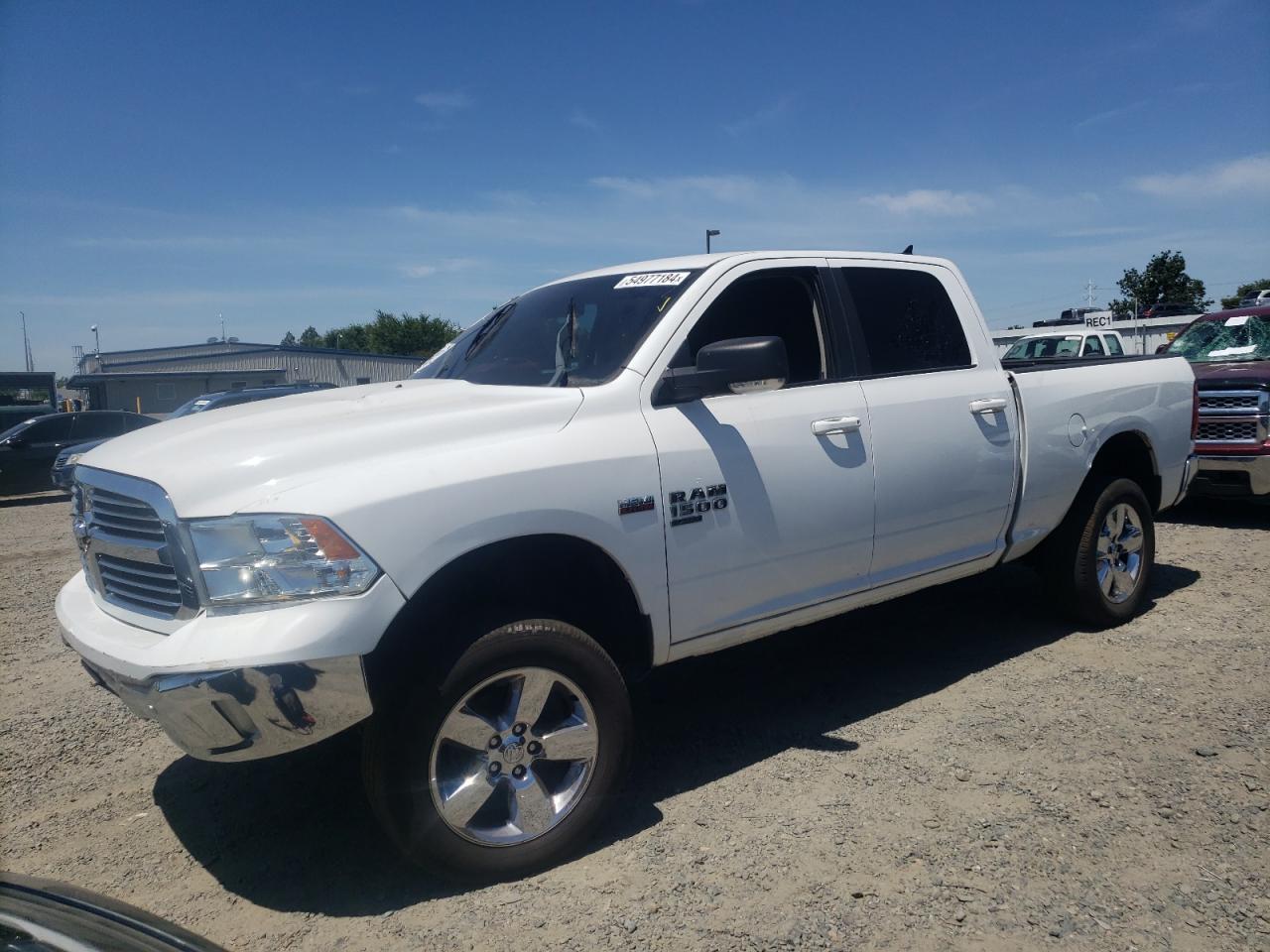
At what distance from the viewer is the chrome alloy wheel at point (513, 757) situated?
2736 millimetres

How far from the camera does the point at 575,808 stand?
2.95 m

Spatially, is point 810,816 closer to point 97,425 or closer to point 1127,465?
point 1127,465

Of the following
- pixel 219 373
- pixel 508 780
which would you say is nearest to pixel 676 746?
pixel 508 780

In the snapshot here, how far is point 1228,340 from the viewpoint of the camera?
942 cm

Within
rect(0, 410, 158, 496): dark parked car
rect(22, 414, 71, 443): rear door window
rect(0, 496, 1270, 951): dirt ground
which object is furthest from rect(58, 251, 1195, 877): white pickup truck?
rect(22, 414, 71, 443): rear door window

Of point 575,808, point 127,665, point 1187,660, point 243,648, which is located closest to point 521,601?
point 575,808

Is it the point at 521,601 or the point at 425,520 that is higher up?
the point at 425,520

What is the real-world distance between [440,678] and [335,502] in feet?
2.02

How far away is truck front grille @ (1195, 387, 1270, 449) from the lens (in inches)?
303

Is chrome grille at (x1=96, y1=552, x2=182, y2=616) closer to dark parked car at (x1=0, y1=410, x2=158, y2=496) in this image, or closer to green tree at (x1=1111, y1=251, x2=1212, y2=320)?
dark parked car at (x1=0, y1=410, x2=158, y2=496)

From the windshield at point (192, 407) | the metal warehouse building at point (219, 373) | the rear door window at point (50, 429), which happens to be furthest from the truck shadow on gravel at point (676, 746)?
the metal warehouse building at point (219, 373)

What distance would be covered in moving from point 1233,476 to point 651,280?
→ 6639mm

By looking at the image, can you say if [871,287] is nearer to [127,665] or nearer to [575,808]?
[575,808]

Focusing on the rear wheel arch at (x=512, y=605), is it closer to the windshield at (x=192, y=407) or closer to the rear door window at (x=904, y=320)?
the rear door window at (x=904, y=320)
